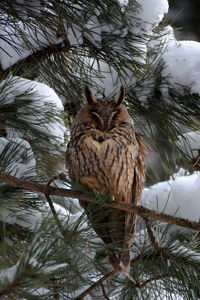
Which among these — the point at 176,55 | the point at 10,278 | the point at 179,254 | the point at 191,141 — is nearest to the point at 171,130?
the point at 191,141

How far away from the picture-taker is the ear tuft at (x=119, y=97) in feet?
7.29

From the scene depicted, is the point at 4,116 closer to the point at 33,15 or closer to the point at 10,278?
the point at 33,15

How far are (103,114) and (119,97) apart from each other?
93mm

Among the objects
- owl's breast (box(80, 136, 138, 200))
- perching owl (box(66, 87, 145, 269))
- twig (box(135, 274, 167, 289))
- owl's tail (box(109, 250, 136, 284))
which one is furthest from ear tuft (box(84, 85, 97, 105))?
twig (box(135, 274, 167, 289))

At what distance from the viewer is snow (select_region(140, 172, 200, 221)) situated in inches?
86.7

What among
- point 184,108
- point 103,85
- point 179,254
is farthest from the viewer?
point 103,85

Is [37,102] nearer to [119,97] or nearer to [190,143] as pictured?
[119,97]

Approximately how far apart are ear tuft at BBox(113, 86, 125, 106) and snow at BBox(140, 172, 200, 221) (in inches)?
13.5

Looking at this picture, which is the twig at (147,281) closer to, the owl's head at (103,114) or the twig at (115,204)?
the twig at (115,204)

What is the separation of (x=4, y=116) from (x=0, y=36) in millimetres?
337

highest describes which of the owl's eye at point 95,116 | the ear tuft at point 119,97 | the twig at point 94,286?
the ear tuft at point 119,97

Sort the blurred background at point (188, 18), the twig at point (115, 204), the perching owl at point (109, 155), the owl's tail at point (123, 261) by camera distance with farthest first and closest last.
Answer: the blurred background at point (188, 18)
the perching owl at point (109, 155)
the owl's tail at point (123, 261)
the twig at point (115, 204)

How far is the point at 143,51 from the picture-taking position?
7.25ft

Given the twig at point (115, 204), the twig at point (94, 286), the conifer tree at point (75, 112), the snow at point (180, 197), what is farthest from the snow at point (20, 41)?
the twig at point (94, 286)
